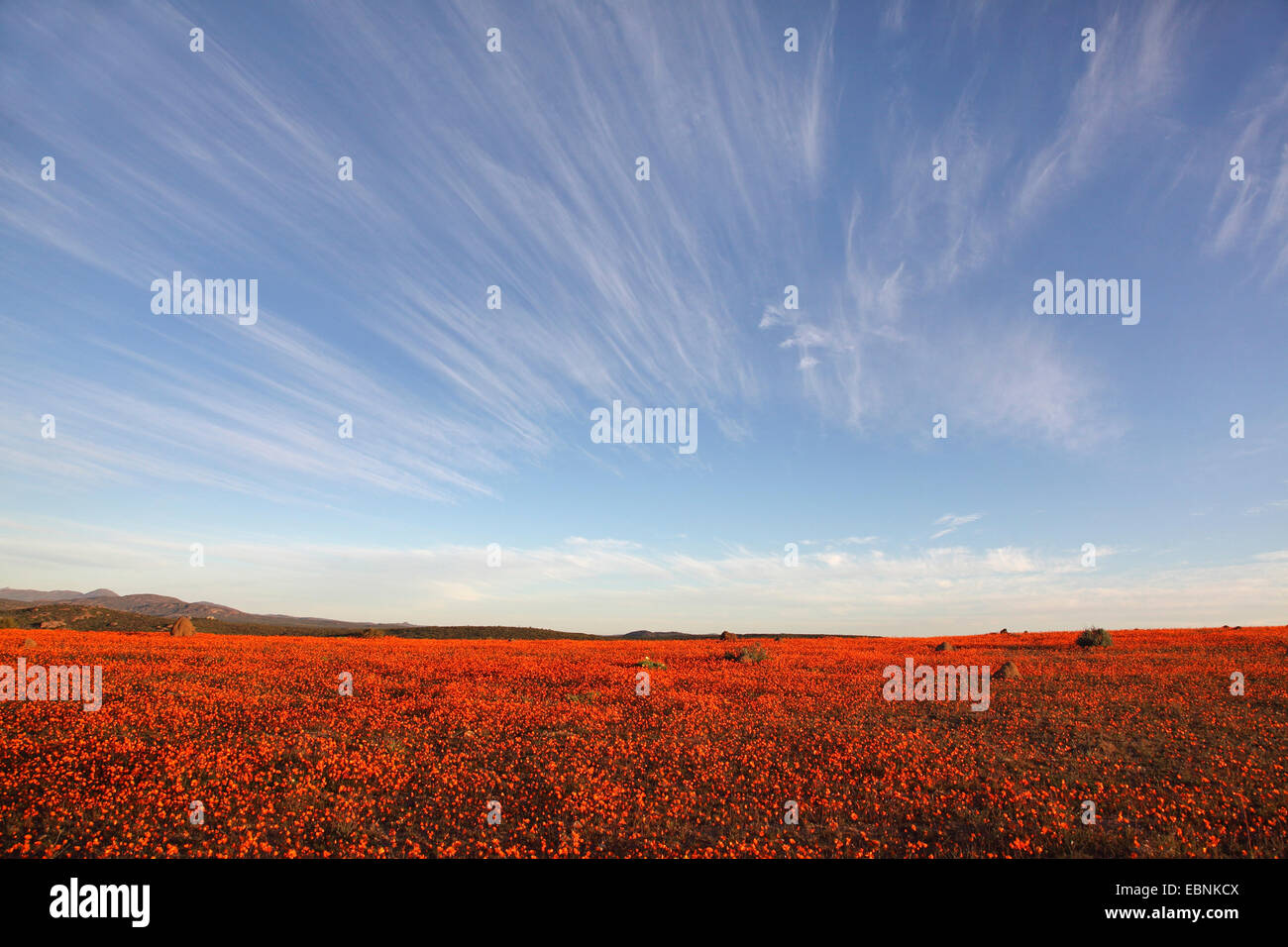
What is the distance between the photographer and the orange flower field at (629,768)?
362 inches

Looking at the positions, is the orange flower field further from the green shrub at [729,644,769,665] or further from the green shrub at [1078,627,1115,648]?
the green shrub at [1078,627,1115,648]

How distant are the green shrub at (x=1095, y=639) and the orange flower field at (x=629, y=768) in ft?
44.3

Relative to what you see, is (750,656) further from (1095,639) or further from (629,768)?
(1095,639)

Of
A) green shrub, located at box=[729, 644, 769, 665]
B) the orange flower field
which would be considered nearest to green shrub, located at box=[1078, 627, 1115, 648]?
the orange flower field

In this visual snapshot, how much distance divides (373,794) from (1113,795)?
1493cm

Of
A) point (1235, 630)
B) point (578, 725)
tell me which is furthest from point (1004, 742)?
point (1235, 630)

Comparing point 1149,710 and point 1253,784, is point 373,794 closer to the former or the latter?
point 1253,784

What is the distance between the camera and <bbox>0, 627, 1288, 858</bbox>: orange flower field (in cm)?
920

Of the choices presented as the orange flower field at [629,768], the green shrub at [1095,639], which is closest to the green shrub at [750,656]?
the orange flower field at [629,768]

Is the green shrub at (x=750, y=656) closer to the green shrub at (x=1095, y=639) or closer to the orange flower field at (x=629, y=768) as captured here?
the orange flower field at (x=629, y=768)

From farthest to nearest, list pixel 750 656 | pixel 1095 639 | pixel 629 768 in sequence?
pixel 1095 639, pixel 750 656, pixel 629 768

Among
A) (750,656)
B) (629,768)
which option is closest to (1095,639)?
(750,656)

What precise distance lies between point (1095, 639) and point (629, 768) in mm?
37955

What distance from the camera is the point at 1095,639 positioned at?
36.1m
